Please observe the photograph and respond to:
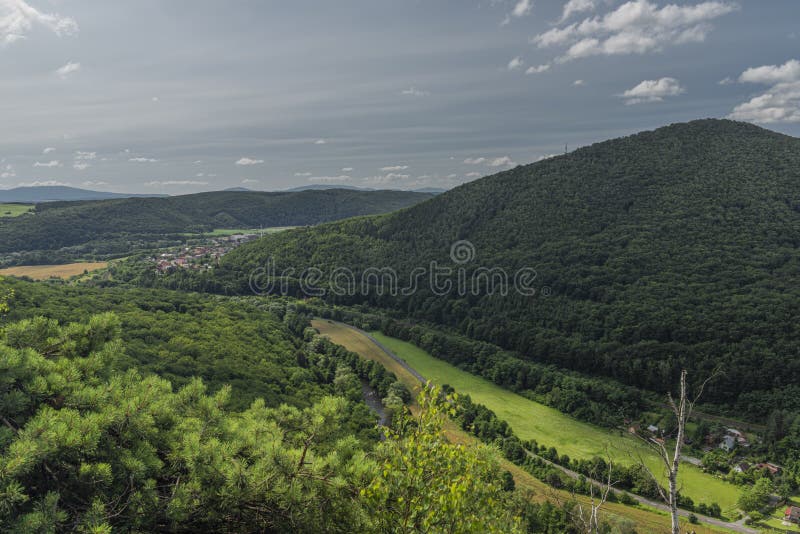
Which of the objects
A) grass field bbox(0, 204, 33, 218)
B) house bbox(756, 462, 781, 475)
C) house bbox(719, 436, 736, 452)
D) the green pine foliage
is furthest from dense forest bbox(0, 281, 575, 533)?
grass field bbox(0, 204, 33, 218)

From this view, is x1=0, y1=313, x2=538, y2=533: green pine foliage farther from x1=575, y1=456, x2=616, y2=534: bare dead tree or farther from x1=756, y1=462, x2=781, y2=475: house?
x1=756, y1=462, x2=781, y2=475: house

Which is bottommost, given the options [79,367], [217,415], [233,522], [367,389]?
[367,389]

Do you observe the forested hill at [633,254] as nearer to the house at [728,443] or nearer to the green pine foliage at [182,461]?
the house at [728,443]

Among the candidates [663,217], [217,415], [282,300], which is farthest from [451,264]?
[217,415]

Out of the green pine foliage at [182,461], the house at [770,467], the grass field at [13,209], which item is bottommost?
the house at [770,467]

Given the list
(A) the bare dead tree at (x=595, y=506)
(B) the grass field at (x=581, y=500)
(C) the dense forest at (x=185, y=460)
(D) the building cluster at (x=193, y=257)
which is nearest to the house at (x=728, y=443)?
(B) the grass field at (x=581, y=500)

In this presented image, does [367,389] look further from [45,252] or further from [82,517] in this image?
[45,252]
